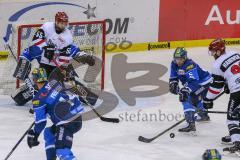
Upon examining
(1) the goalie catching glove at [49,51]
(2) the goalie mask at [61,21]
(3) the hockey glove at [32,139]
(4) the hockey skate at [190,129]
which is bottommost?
(4) the hockey skate at [190,129]

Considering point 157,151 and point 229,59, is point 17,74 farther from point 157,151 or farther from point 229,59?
point 229,59

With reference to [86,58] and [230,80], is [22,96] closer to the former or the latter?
[86,58]

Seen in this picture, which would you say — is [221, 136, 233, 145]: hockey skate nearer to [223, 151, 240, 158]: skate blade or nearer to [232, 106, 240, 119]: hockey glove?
[223, 151, 240, 158]: skate blade

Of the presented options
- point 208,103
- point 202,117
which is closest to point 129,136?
point 208,103

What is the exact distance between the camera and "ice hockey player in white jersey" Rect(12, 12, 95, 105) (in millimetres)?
9320

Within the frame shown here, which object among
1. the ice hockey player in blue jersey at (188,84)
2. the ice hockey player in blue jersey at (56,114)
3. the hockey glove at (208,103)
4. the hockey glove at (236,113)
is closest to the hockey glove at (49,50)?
the ice hockey player in blue jersey at (188,84)

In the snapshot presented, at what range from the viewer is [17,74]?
9375 mm

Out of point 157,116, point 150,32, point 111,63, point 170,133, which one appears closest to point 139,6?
point 150,32

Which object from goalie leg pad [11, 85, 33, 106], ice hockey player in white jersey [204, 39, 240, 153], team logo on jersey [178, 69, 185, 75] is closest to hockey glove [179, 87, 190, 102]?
team logo on jersey [178, 69, 185, 75]

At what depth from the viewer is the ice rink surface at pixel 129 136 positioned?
25.9 ft

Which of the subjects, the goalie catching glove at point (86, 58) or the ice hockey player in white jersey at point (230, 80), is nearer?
the ice hockey player in white jersey at point (230, 80)

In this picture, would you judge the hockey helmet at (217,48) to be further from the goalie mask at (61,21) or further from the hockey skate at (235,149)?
the goalie mask at (61,21)

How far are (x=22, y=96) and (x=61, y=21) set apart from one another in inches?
50.8

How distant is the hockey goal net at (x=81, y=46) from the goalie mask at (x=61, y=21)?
1.86 feet
